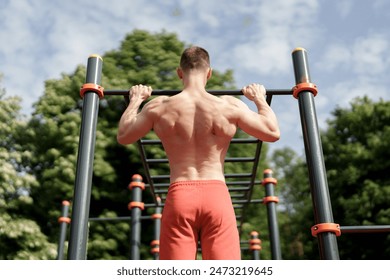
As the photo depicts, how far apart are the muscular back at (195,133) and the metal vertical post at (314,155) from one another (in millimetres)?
678

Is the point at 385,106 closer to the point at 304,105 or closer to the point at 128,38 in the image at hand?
the point at 128,38

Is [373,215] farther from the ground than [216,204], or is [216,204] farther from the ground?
[373,215]

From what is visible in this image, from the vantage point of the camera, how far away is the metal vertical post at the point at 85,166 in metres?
2.38

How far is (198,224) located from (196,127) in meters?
0.50

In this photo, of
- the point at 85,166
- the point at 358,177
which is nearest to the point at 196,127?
the point at 85,166

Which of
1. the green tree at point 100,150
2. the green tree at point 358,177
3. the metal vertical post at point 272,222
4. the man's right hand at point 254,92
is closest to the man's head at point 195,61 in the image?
the man's right hand at point 254,92

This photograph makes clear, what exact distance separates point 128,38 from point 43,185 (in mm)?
6278

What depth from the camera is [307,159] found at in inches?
106

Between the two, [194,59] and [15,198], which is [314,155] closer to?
[194,59]

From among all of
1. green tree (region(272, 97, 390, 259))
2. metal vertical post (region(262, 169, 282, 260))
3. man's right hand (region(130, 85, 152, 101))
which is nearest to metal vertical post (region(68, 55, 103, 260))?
man's right hand (region(130, 85, 152, 101))

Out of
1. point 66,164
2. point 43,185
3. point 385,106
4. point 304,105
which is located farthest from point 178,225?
point 385,106

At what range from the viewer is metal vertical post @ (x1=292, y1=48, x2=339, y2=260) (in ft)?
7.86
